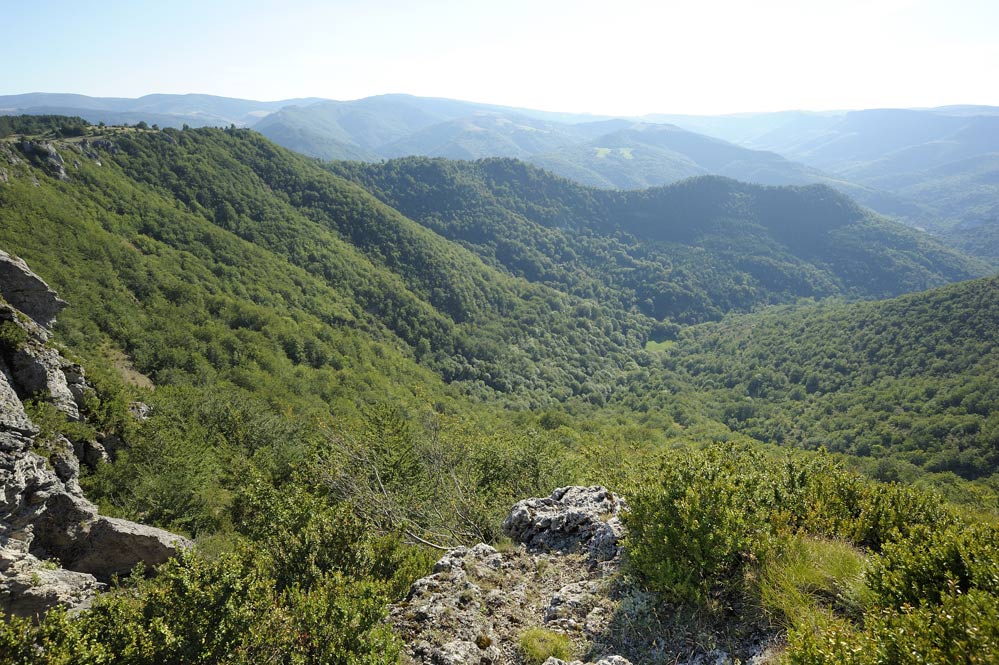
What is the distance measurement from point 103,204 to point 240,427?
3182 inches

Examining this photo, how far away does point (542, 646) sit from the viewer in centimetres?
1056

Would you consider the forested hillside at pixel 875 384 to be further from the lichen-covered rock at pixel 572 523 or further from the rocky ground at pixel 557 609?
the rocky ground at pixel 557 609

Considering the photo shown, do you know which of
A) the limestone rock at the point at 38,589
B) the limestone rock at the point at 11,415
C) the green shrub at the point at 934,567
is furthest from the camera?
the limestone rock at the point at 11,415

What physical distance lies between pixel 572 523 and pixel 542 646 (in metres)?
5.57

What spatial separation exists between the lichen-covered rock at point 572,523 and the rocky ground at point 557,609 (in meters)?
0.04

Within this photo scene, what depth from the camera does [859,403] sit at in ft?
433

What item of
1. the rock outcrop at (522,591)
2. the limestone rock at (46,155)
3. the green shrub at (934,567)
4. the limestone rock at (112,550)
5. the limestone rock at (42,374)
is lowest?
the limestone rock at (112,550)

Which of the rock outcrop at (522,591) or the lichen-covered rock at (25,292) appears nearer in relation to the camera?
the rock outcrop at (522,591)

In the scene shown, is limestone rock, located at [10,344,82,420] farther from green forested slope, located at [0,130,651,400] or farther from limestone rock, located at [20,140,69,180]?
limestone rock, located at [20,140,69,180]

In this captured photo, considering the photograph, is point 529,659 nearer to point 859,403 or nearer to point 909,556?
point 909,556

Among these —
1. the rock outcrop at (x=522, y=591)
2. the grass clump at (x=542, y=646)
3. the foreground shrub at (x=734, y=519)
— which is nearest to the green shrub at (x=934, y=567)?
the foreground shrub at (x=734, y=519)

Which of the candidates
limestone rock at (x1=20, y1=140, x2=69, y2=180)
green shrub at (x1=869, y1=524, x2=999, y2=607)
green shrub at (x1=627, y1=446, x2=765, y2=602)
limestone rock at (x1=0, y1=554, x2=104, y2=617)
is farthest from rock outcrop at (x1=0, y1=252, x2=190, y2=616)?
→ limestone rock at (x1=20, y1=140, x2=69, y2=180)

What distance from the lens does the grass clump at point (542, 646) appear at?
34.1ft

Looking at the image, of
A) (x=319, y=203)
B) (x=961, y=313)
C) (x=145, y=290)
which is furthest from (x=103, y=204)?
(x=961, y=313)
